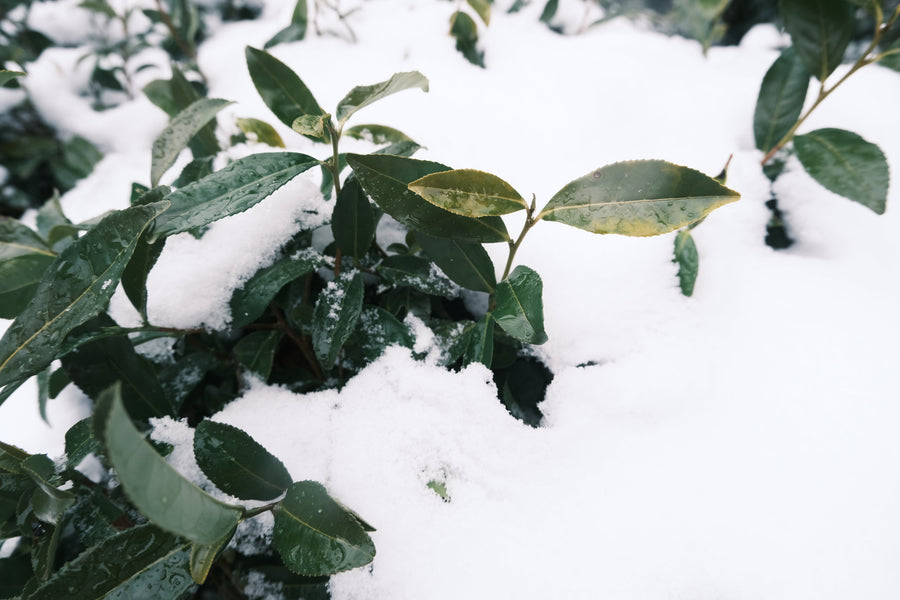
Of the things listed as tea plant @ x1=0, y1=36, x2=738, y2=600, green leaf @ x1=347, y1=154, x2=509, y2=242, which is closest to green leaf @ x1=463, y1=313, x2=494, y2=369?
tea plant @ x1=0, y1=36, x2=738, y2=600

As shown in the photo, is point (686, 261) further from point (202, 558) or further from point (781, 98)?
point (202, 558)

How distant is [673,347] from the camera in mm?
612

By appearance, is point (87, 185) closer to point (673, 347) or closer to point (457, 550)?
point (457, 550)

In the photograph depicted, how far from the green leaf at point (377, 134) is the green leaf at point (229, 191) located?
0.20 m

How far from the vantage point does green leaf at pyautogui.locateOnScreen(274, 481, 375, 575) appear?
40cm

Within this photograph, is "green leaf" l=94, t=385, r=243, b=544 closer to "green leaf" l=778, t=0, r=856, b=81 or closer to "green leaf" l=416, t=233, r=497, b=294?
"green leaf" l=416, t=233, r=497, b=294

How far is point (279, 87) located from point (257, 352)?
369 mm

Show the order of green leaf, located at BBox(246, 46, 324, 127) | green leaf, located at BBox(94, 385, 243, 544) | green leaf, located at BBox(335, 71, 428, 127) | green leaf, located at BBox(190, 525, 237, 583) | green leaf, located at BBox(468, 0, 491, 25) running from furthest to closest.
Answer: green leaf, located at BBox(468, 0, 491, 25), green leaf, located at BBox(246, 46, 324, 127), green leaf, located at BBox(335, 71, 428, 127), green leaf, located at BBox(190, 525, 237, 583), green leaf, located at BBox(94, 385, 243, 544)

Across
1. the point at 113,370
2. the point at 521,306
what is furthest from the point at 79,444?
the point at 521,306

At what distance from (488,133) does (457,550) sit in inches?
27.1

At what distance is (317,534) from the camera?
0.43 m

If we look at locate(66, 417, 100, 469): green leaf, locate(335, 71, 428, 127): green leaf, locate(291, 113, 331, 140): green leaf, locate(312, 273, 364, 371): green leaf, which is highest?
locate(335, 71, 428, 127): green leaf

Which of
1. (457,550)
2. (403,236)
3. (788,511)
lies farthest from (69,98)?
(788,511)

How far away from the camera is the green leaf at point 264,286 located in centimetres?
58
